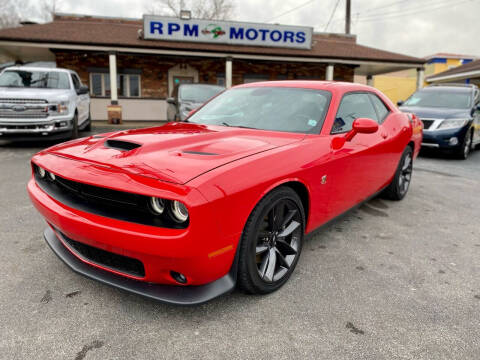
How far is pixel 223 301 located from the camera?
2.27 metres

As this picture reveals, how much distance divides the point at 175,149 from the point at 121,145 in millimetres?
391

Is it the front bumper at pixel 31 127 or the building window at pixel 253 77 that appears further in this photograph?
the building window at pixel 253 77

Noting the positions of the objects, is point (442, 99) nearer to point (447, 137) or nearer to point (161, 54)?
point (447, 137)

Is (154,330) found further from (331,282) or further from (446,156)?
(446,156)

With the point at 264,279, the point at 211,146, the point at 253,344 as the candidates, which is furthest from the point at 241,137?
the point at 253,344

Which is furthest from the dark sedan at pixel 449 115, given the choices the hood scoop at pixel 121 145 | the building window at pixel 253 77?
the building window at pixel 253 77

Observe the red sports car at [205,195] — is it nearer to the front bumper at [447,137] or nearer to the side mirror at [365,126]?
the side mirror at [365,126]

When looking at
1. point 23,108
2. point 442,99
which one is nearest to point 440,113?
point 442,99

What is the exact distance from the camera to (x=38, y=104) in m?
7.62

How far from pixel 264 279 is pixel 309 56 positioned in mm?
16021

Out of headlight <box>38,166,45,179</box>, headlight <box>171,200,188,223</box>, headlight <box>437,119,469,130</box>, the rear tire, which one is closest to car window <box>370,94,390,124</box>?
the rear tire

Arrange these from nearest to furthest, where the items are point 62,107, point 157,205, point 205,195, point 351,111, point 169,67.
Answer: point 205,195
point 157,205
point 351,111
point 62,107
point 169,67

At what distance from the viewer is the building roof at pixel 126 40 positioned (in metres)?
14.4

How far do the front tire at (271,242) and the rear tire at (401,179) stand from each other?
7.74ft
